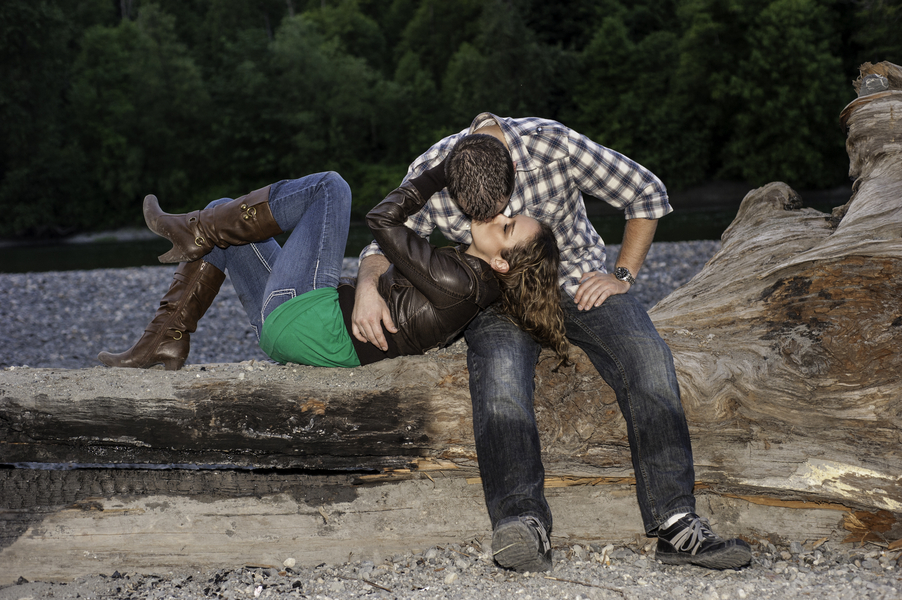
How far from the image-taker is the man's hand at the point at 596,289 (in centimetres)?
366

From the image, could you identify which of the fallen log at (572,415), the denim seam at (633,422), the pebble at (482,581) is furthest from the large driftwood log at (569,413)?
the pebble at (482,581)

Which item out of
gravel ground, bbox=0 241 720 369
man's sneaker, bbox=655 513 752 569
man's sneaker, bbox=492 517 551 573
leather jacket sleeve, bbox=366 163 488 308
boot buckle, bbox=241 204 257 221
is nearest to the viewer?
man's sneaker, bbox=492 517 551 573

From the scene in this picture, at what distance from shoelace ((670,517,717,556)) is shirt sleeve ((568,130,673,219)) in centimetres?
171

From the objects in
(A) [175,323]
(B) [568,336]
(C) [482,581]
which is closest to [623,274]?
(B) [568,336]

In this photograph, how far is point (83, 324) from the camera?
43.6 ft

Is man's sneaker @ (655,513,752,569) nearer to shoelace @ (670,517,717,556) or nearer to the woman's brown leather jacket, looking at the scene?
shoelace @ (670,517,717,556)

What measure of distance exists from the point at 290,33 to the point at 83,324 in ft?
151

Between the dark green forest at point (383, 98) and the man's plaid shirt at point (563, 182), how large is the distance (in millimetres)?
44054

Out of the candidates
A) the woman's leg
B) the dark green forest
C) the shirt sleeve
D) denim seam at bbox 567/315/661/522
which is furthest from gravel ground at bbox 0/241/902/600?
the dark green forest

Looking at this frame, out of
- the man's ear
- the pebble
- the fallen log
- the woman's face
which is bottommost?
the pebble

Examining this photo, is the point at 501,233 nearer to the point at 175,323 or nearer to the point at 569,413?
the point at 569,413

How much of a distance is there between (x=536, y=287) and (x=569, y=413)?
0.72m

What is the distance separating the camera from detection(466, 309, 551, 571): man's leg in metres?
2.96

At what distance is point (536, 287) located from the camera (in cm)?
336
